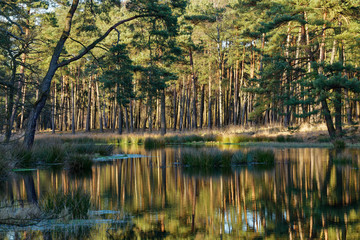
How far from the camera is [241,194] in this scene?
30.1ft

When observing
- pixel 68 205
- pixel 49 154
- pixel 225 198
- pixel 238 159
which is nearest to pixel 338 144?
pixel 238 159

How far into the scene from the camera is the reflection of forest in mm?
6051

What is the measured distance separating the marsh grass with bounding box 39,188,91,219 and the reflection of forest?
20.2 inches

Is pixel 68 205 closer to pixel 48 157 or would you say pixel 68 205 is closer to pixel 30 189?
pixel 30 189

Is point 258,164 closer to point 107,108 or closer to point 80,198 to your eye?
point 80,198

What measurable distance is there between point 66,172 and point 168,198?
590 cm

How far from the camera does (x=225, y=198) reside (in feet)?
28.7

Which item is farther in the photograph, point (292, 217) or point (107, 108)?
point (107, 108)

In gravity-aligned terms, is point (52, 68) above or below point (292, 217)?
above

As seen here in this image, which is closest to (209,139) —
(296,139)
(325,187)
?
(296,139)

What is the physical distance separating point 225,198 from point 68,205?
11.3ft

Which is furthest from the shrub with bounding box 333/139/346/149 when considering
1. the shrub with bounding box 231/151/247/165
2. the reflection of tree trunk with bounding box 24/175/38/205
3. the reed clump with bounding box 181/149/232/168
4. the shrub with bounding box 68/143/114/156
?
the reflection of tree trunk with bounding box 24/175/38/205

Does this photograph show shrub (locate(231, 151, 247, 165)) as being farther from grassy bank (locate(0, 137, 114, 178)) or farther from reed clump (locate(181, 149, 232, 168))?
grassy bank (locate(0, 137, 114, 178))

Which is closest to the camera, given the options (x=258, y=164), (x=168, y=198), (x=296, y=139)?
(x=168, y=198)
